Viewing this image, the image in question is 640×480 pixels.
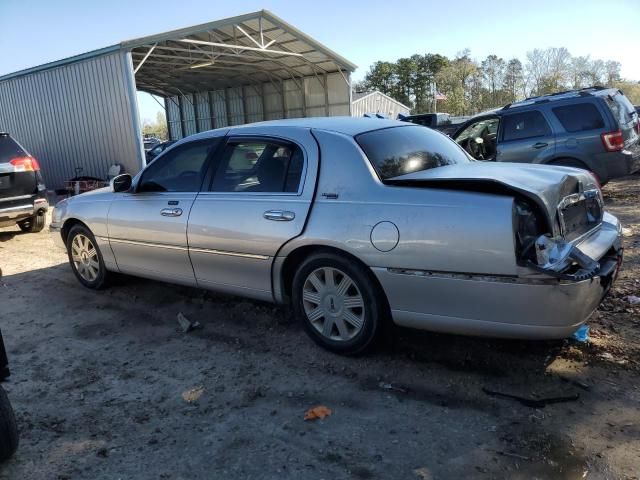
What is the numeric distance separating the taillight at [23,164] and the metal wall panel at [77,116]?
6.64 m

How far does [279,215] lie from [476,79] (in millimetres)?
59198

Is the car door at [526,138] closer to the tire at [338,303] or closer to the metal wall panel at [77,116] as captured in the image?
the tire at [338,303]

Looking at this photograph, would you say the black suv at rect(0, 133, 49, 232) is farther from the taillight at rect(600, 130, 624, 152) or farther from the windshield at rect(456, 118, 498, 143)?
the taillight at rect(600, 130, 624, 152)

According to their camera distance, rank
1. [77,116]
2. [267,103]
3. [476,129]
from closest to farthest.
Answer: [476,129] < [77,116] < [267,103]

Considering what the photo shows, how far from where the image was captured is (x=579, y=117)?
323 inches

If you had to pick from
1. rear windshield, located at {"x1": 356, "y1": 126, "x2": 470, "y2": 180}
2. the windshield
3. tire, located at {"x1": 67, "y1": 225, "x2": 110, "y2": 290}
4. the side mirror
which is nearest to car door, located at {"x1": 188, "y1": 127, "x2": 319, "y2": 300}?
rear windshield, located at {"x1": 356, "y1": 126, "x2": 470, "y2": 180}

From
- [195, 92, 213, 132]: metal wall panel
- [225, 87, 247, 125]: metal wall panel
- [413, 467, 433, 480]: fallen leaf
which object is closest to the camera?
[413, 467, 433, 480]: fallen leaf

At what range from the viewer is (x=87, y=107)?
15.4 meters

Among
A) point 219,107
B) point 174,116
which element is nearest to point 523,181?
point 219,107

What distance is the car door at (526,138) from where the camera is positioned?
8391 millimetres

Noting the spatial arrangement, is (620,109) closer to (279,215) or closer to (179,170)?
(279,215)

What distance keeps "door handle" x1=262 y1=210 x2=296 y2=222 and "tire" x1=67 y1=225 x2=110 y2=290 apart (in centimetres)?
236

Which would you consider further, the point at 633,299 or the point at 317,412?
the point at 633,299

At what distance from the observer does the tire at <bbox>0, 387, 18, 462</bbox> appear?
2.64 meters
